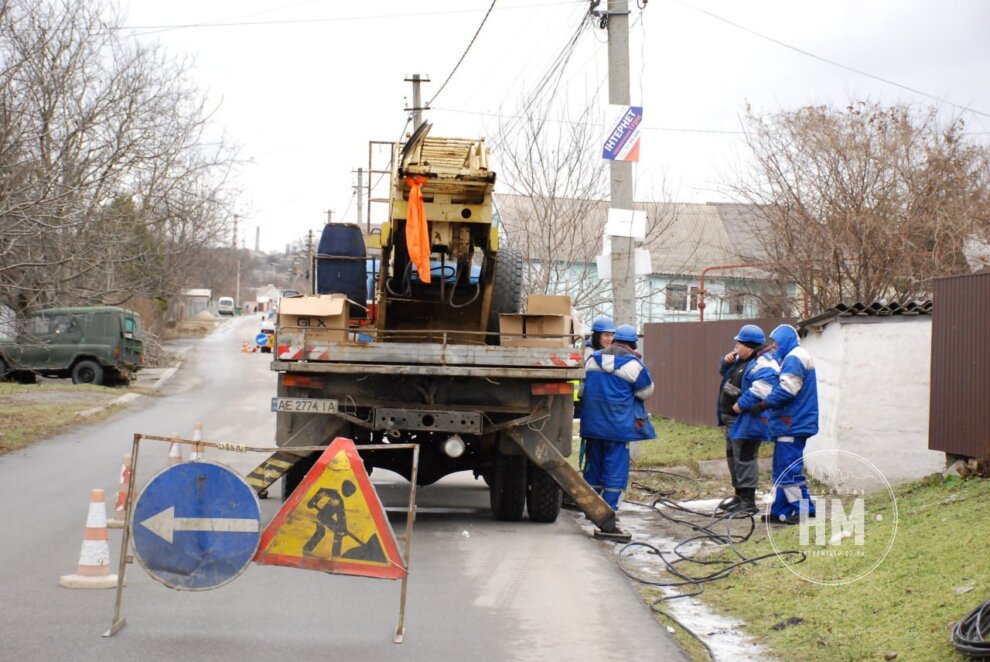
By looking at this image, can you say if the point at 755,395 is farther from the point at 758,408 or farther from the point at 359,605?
the point at 359,605

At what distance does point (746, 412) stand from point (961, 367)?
1.96 m

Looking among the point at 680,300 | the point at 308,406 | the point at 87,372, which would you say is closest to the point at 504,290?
the point at 308,406

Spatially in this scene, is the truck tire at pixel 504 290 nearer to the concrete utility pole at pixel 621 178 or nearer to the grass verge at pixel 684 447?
the concrete utility pole at pixel 621 178

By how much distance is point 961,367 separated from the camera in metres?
10.3

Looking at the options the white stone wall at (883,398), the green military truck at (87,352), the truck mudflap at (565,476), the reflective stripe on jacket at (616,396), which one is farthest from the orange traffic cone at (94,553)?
the green military truck at (87,352)

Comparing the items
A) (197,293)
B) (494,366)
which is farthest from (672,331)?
(197,293)

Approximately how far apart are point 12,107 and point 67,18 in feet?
16.2

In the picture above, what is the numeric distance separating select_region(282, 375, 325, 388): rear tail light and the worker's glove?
3823mm

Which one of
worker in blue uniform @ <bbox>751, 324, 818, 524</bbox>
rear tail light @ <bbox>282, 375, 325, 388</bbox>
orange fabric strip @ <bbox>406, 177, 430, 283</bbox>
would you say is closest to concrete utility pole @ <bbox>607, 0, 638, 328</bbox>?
worker in blue uniform @ <bbox>751, 324, 818, 524</bbox>

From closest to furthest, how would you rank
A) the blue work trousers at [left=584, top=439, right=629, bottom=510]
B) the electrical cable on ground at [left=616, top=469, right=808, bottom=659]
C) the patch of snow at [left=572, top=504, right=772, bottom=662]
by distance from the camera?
the patch of snow at [left=572, top=504, right=772, bottom=662] → the electrical cable on ground at [left=616, top=469, right=808, bottom=659] → the blue work trousers at [left=584, top=439, right=629, bottom=510]

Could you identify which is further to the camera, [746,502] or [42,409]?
[42,409]

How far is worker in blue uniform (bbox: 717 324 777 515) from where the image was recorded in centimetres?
1026

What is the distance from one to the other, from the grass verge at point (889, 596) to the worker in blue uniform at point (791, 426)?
3.32 ft

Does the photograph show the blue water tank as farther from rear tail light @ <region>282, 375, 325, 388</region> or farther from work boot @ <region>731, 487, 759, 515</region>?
work boot @ <region>731, 487, 759, 515</region>
